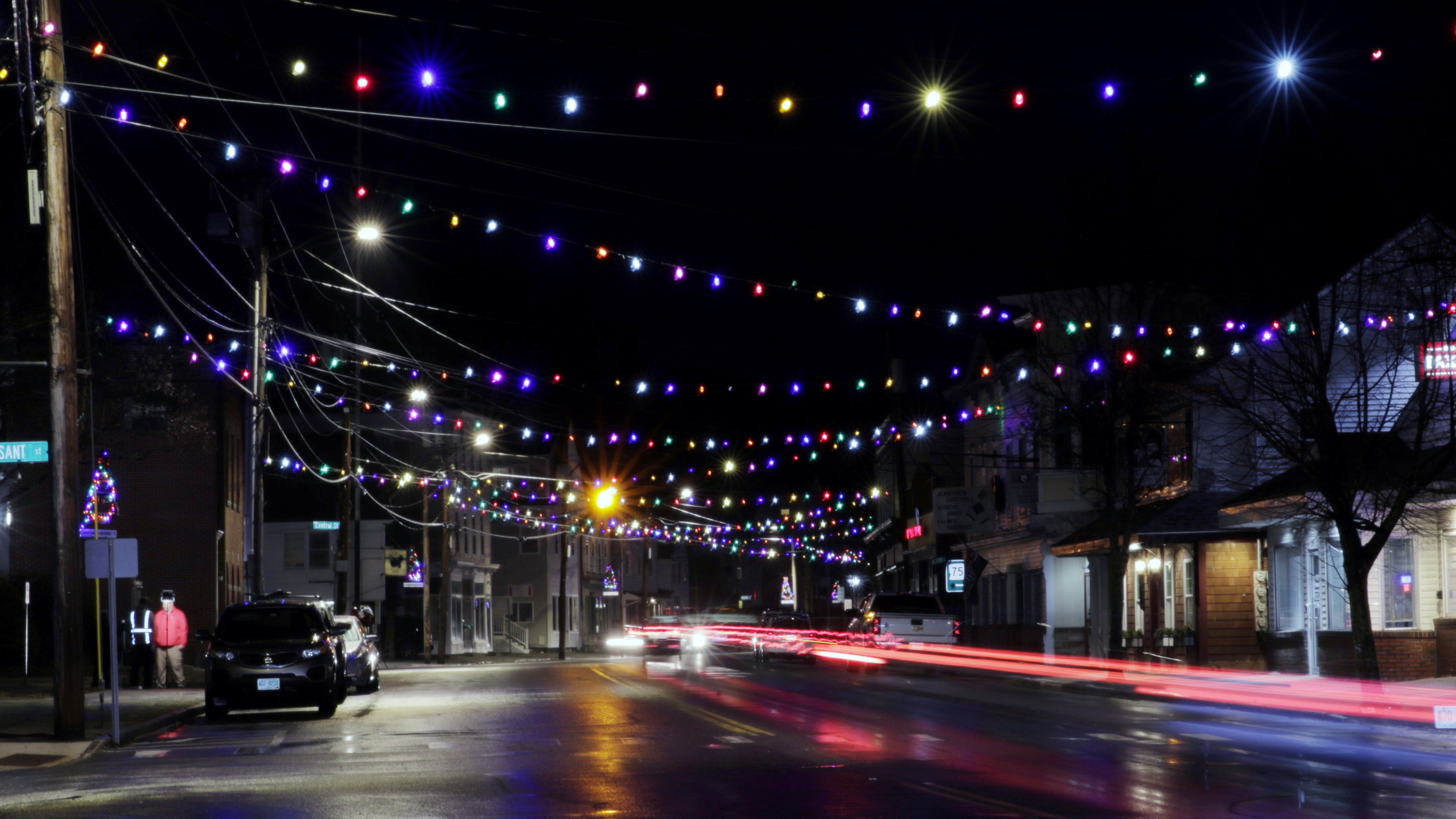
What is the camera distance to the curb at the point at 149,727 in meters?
18.0

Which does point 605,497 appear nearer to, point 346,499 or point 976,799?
point 346,499

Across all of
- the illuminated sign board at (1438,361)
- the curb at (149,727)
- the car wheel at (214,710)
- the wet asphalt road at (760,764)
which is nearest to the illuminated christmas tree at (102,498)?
the curb at (149,727)

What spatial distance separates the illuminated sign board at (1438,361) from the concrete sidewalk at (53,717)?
19.4 metres

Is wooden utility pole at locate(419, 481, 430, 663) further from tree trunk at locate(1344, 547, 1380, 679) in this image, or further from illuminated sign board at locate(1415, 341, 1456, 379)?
illuminated sign board at locate(1415, 341, 1456, 379)

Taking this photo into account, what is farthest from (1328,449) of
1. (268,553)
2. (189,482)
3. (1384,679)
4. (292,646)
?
(268,553)

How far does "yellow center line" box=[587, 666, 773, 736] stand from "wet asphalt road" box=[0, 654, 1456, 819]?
73mm

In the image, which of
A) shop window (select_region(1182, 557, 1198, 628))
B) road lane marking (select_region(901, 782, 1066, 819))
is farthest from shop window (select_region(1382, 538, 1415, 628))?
road lane marking (select_region(901, 782, 1066, 819))

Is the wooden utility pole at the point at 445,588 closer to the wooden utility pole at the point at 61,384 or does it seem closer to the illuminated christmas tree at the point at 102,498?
the illuminated christmas tree at the point at 102,498

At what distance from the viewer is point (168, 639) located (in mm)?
31266

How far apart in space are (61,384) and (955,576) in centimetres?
4129

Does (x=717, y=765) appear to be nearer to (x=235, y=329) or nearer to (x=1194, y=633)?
(x=235, y=329)

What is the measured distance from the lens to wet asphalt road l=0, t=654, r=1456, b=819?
11.6 metres

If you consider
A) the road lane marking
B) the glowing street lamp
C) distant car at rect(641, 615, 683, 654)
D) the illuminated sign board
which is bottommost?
distant car at rect(641, 615, 683, 654)

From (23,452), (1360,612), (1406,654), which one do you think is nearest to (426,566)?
(23,452)
